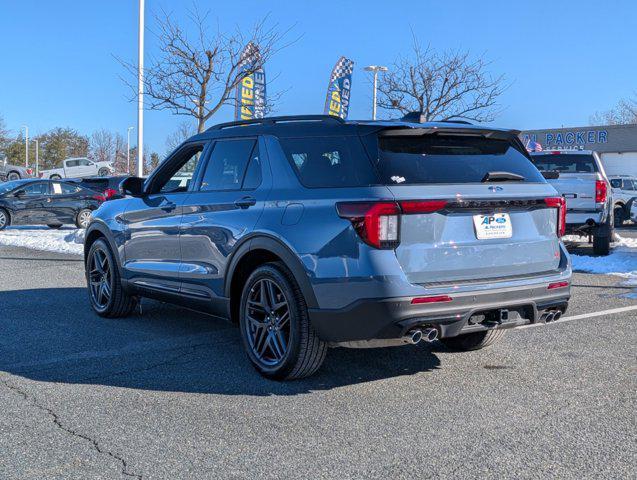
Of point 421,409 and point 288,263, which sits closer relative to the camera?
point 421,409

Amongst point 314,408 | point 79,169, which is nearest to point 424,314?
point 314,408

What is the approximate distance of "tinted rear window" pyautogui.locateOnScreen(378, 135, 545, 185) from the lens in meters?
4.45

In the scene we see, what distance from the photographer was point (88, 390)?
4.67 m

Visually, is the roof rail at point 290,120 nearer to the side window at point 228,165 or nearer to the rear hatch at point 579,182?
the side window at point 228,165

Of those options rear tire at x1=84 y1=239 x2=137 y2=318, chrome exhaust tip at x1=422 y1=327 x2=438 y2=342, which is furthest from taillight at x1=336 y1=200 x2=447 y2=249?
rear tire at x1=84 y1=239 x2=137 y2=318

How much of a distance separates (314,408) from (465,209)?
1.53 m

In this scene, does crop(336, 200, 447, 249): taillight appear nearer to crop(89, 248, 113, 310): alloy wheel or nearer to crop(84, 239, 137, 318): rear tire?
crop(84, 239, 137, 318): rear tire

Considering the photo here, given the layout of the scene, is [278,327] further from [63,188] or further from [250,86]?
[63,188]

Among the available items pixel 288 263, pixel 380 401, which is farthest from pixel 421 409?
pixel 288 263

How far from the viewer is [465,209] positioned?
4422mm

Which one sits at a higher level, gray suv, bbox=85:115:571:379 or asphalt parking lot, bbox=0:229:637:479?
gray suv, bbox=85:115:571:379

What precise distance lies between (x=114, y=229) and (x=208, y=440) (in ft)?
12.0

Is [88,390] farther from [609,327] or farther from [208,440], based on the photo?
[609,327]

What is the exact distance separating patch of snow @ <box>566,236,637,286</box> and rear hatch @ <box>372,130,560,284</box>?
561 centimetres
